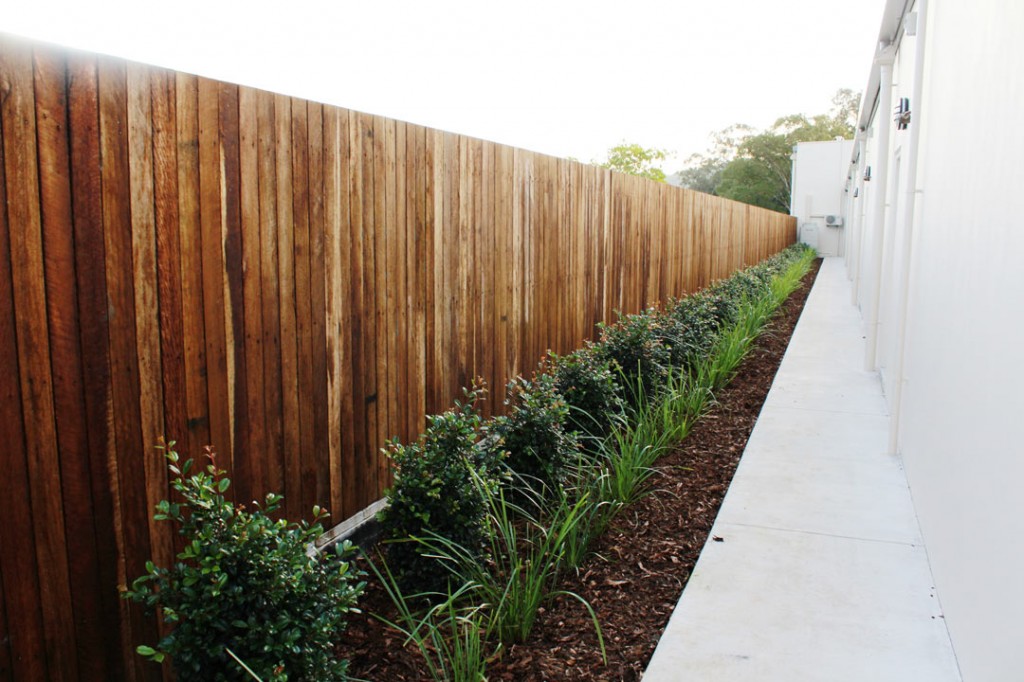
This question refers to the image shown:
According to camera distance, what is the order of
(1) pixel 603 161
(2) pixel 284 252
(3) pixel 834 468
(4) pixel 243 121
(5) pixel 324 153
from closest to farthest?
(4) pixel 243 121, (2) pixel 284 252, (5) pixel 324 153, (3) pixel 834 468, (1) pixel 603 161

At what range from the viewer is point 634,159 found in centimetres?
5869

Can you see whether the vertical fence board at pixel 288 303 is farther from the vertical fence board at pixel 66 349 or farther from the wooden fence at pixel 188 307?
the vertical fence board at pixel 66 349

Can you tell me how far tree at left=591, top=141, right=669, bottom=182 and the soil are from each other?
5523 cm

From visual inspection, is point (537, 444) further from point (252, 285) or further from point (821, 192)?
point (821, 192)

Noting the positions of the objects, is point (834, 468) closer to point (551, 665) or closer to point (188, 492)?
point (551, 665)

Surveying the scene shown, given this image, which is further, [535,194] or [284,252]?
[535,194]

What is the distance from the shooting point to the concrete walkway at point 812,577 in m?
2.54

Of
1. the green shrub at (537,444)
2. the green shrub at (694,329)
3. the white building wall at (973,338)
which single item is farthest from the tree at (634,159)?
the green shrub at (537,444)

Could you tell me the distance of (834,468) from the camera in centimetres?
450

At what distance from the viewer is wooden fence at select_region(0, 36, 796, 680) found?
1.96m

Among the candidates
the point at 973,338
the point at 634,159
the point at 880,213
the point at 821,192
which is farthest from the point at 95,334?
the point at 634,159

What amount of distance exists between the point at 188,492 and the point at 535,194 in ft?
11.4

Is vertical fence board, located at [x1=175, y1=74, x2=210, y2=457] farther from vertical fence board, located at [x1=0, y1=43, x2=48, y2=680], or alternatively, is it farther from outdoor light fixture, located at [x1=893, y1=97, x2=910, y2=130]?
outdoor light fixture, located at [x1=893, y1=97, x2=910, y2=130]

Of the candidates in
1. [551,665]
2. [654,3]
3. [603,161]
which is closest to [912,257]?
[551,665]
